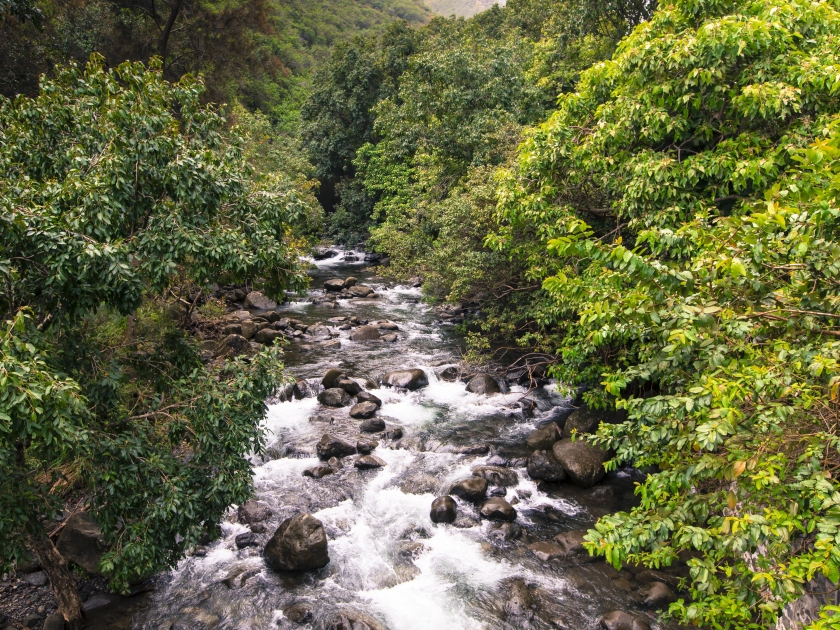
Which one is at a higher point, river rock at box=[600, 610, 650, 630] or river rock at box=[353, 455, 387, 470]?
river rock at box=[353, 455, 387, 470]

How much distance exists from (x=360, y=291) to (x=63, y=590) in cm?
1969

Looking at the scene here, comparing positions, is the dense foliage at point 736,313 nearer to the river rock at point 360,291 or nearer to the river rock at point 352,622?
the river rock at point 352,622

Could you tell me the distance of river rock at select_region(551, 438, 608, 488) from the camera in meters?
11.0

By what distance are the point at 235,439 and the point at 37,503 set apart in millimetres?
2355

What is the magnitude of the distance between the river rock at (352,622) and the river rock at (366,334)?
12.6 meters

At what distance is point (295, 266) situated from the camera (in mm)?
8289

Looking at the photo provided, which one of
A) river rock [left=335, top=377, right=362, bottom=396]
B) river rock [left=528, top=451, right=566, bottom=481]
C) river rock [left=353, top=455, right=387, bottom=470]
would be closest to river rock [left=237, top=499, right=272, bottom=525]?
river rock [left=353, top=455, right=387, bottom=470]

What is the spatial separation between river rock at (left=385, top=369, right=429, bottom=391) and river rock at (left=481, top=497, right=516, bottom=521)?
19.0ft

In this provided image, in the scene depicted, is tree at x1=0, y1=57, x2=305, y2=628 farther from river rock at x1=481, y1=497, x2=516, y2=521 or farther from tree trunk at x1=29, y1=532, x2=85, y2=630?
river rock at x1=481, y1=497, x2=516, y2=521

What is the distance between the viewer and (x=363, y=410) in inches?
553

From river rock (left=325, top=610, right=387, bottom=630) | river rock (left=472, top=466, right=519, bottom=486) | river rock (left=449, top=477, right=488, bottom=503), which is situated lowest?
river rock (left=472, top=466, right=519, bottom=486)

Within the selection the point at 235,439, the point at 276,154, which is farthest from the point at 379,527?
the point at 276,154

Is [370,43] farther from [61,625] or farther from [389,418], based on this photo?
[61,625]

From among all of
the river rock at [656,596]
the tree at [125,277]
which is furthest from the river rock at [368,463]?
the river rock at [656,596]
